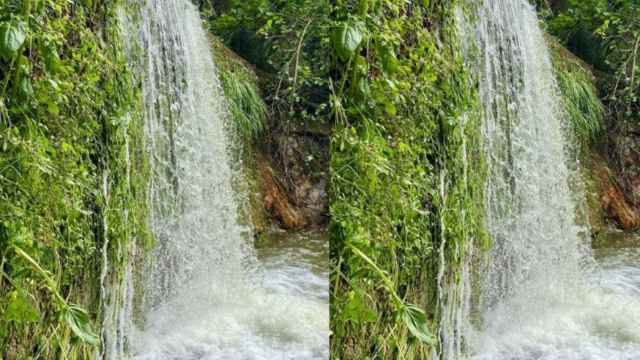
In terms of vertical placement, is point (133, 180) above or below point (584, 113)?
below

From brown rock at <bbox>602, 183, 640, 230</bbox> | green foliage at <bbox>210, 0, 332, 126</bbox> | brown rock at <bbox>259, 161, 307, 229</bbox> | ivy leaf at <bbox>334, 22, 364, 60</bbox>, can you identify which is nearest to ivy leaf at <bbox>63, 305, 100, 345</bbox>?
ivy leaf at <bbox>334, 22, 364, 60</bbox>

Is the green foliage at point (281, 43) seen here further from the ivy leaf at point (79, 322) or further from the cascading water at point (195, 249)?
the ivy leaf at point (79, 322)

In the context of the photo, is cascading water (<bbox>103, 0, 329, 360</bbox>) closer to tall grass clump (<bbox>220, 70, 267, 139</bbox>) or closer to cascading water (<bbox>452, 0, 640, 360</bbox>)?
tall grass clump (<bbox>220, 70, 267, 139</bbox>)

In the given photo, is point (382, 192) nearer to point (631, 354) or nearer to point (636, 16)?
point (631, 354)

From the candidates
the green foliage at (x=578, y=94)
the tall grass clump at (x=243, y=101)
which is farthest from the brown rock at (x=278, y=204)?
the green foliage at (x=578, y=94)

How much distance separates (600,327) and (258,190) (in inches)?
92.2

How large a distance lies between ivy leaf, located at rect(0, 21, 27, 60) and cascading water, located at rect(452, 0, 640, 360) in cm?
194

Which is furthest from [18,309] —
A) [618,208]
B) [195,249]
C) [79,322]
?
[618,208]

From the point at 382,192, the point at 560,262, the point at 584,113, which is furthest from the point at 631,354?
the point at 584,113

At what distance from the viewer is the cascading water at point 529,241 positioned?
3.51 meters

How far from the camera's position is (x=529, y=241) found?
15.2ft

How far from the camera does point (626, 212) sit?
22.4 feet

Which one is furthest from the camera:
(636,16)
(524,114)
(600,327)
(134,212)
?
(636,16)

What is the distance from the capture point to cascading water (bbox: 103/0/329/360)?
10.5 ft
